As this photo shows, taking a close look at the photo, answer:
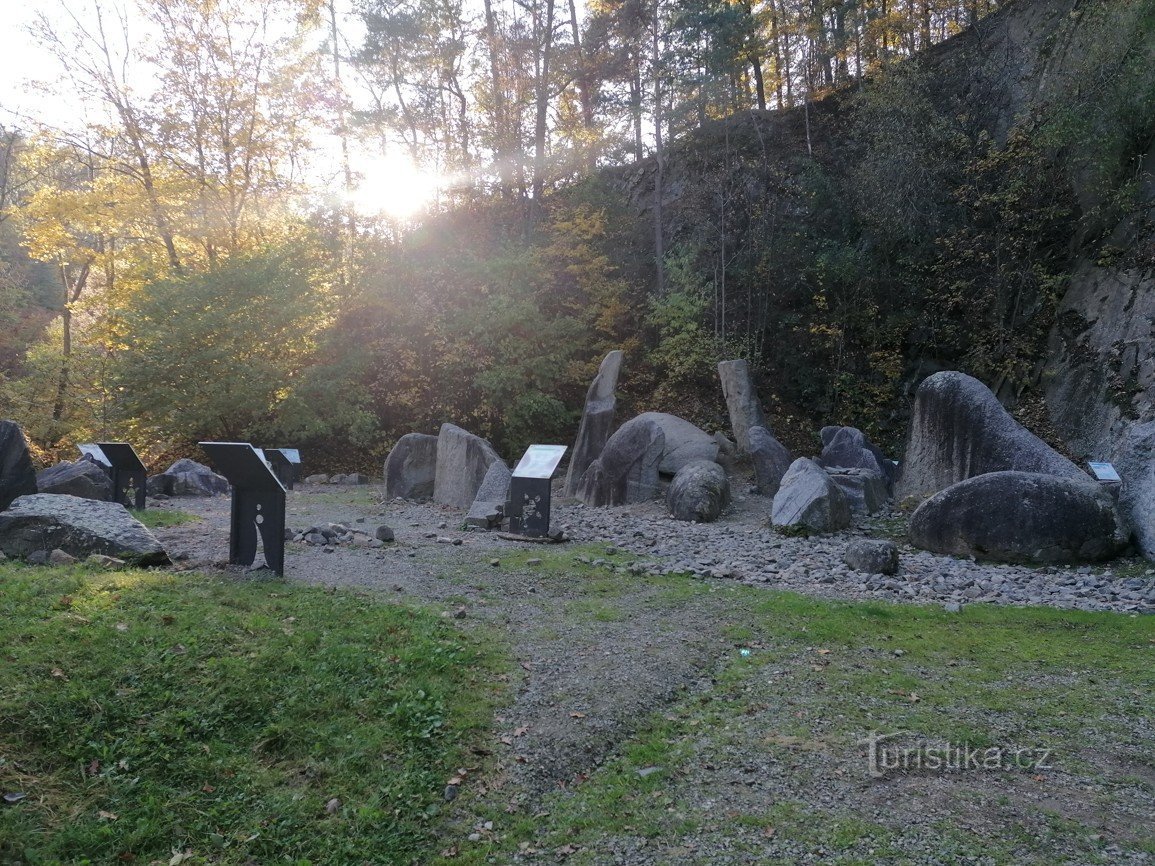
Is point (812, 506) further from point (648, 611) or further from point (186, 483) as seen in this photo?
point (186, 483)

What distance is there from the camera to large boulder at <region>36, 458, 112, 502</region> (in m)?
10.5

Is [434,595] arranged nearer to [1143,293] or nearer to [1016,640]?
[1016,640]

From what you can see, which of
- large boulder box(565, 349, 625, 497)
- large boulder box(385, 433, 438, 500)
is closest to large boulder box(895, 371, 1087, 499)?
large boulder box(565, 349, 625, 497)

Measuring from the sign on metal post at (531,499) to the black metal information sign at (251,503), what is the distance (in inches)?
145

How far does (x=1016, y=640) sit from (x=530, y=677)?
12.3 feet

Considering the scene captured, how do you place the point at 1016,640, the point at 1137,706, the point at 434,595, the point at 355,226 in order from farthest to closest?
the point at 355,226, the point at 434,595, the point at 1016,640, the point at 1137,706

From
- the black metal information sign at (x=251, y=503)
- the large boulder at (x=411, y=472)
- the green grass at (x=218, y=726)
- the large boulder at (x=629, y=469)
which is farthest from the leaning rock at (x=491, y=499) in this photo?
the green grass at (x=218, y=726)

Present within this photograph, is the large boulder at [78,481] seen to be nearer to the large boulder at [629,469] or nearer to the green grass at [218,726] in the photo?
the green grass at [218,726]

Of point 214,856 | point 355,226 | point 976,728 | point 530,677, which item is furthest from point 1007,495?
point 355,226

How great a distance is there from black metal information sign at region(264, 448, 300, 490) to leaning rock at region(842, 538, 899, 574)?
36.8 feet

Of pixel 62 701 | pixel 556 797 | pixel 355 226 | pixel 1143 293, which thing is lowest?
pixel 556 797

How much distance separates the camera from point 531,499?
10039 mm

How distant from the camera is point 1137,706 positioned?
449 centimetres

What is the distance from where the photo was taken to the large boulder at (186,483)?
1405 centimetres
